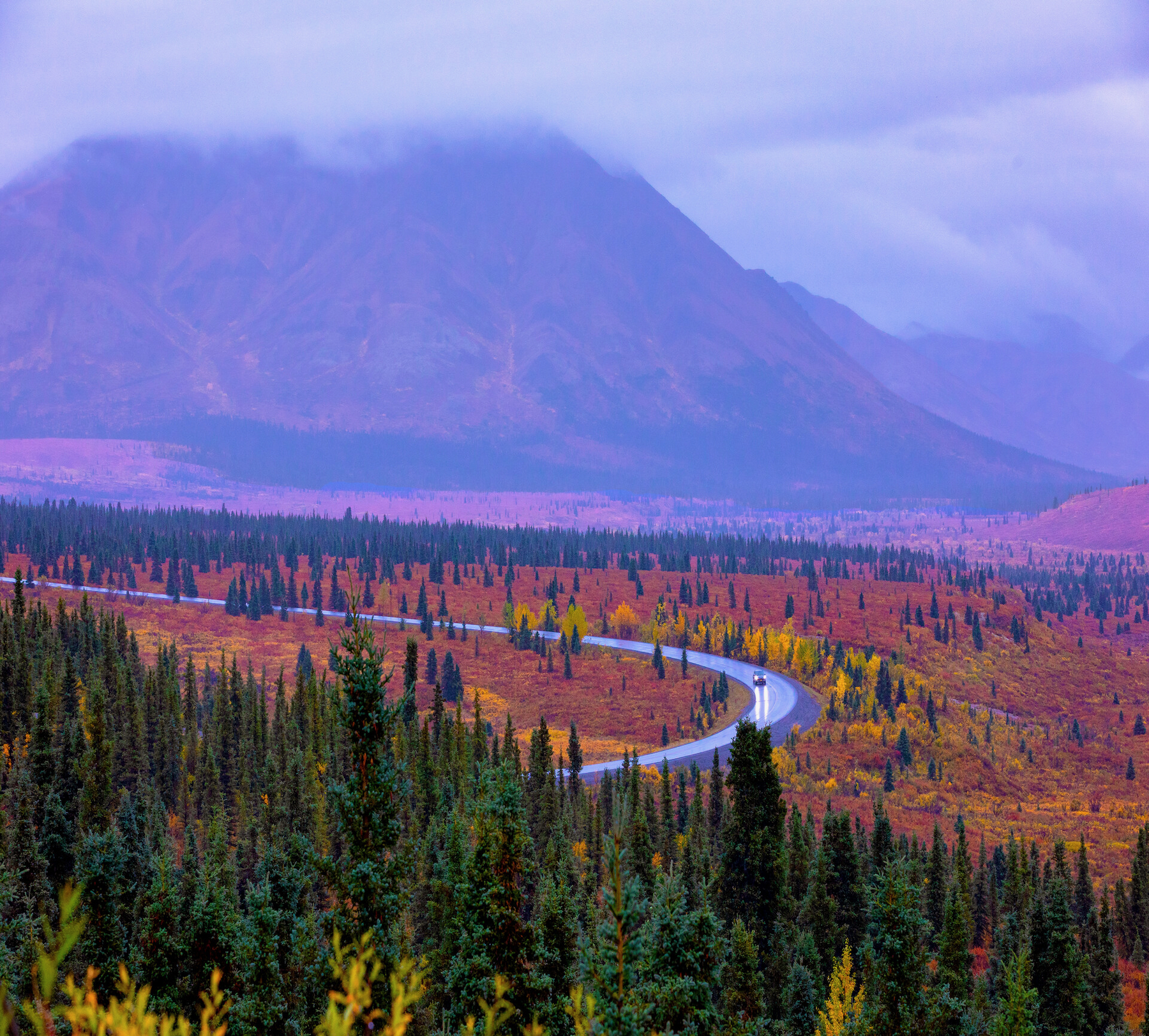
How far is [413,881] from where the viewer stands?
7181 centimetres

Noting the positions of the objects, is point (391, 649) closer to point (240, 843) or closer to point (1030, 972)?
point (240, 843)

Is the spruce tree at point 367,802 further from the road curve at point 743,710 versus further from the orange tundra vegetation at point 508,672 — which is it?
the orange tundra vegetation at point 508,672

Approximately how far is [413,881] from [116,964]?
30317mm

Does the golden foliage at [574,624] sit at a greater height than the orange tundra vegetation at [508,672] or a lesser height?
greater

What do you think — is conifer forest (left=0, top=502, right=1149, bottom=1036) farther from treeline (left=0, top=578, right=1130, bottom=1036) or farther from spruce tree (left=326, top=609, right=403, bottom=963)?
treeline (left=0, top=578, right=1130, bottom=1036)

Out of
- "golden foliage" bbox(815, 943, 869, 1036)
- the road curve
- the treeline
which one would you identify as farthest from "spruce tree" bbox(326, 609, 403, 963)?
the road curve

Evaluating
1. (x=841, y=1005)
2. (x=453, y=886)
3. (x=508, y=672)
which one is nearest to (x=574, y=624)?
(x=508, y=672)

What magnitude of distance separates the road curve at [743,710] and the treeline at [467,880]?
12.6 metres

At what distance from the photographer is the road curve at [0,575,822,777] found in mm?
129500

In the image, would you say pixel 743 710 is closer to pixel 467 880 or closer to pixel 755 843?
pixel 755 843

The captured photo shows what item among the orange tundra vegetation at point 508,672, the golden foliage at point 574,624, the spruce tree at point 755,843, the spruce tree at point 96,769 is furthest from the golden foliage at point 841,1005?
the golden foliage at point 574,624

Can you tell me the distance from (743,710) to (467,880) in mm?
114021

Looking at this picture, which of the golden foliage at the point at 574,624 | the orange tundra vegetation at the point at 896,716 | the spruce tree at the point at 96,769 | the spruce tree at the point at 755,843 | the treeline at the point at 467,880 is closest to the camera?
the treeline at the point at 467,880

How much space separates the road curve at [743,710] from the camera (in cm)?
12950
